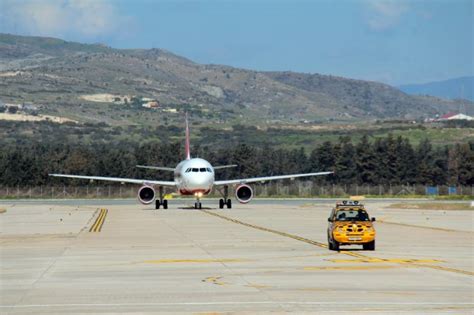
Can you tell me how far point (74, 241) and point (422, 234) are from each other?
15592 mm

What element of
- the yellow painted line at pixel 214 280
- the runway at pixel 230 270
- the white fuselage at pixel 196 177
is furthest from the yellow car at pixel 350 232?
the white fuselage at pixel 196 177

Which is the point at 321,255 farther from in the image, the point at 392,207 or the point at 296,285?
the point at 392,207

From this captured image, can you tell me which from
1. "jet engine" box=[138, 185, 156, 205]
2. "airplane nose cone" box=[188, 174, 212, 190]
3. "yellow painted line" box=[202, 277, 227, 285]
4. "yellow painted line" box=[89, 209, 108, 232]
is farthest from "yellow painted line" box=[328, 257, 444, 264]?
"jet engine" box=[138, 185, 156, 205]

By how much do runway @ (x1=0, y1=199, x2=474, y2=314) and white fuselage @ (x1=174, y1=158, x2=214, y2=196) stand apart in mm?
19830

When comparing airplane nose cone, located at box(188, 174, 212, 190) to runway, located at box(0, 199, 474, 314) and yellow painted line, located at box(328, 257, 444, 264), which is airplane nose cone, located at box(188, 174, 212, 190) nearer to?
runway, located at box(0, 199, 474, 314)

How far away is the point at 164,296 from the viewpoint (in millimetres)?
25734

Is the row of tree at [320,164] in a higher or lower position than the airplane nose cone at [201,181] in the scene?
higher

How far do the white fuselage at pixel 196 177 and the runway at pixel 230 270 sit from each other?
19830 mm

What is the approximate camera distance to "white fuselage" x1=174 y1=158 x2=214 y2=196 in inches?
3206

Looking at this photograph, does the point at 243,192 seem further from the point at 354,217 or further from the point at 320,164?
the point at 320,164

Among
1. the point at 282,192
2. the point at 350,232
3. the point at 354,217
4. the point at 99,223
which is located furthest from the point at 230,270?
the point at 282,192

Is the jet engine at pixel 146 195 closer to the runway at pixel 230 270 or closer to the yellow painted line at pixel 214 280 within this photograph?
the runway at pixel 230 270

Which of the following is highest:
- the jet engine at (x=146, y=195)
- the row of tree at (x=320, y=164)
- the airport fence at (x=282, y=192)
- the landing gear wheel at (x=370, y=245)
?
the row of tree at (x=320, y=164)

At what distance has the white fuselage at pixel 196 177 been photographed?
8144cm
